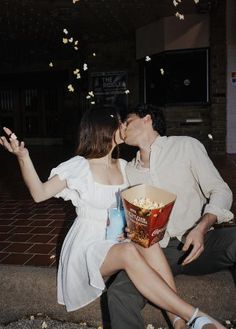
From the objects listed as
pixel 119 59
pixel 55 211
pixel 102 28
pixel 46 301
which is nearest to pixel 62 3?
pixel 102 28

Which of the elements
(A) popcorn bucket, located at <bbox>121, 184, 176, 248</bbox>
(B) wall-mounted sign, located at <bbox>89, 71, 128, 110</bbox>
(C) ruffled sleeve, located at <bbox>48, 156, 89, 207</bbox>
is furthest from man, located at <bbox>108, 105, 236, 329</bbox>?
(B) wall-mounted sign, located at <bbox>89, 71, 128, 110</bbox>

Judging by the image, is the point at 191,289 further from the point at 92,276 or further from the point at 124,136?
the point at 124,136

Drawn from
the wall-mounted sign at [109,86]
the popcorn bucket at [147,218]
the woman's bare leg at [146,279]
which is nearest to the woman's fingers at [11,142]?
the popcorn bucket at [147,218]

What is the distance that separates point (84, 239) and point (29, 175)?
1.71 feet

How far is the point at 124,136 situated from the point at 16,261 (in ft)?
4.46

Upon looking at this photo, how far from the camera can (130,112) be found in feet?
9.82

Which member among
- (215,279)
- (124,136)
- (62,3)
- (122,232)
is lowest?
(215,279)

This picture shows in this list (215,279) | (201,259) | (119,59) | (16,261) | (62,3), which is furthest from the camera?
(119,59)

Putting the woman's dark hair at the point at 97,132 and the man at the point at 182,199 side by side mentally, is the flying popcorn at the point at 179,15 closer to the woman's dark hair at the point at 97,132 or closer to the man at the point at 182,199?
the man at the point at 182,199

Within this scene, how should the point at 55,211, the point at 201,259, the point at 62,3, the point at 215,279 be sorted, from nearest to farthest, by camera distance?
1. the point at 201,259
2. the point at 215,279
3. the point at 55,211
4. the point at 62,3

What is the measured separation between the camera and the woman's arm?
2.36 metres

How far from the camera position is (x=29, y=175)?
245 cm

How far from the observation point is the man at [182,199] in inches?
97.3

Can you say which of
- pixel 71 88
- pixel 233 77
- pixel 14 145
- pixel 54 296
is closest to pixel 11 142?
pixel 14 145
